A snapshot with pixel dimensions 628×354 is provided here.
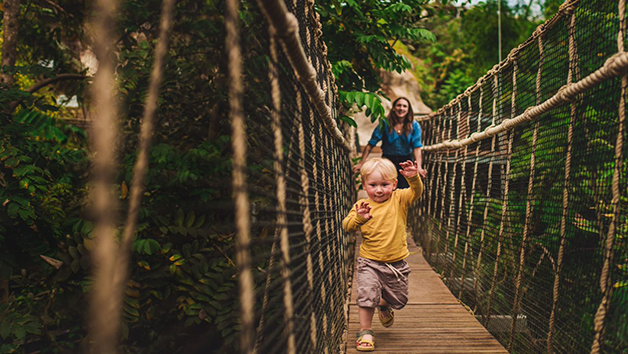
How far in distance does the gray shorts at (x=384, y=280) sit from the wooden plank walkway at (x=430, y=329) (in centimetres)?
19

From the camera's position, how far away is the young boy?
206 cm

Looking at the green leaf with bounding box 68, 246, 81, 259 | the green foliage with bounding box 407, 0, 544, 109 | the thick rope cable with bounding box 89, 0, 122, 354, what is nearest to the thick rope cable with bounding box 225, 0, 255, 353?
the thick rope cable with bounding box 89, 0, 122, 354

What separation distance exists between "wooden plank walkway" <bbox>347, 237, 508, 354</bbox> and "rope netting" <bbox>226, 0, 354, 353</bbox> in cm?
28

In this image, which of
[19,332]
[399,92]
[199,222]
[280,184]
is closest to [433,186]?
[199,222]

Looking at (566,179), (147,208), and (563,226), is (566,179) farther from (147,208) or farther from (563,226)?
(147,208)

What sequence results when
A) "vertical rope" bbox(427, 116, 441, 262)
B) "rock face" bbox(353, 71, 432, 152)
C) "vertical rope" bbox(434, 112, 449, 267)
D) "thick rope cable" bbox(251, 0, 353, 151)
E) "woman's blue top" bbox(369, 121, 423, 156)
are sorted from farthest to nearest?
"rock face" bbox(353, 71, 432, 152), "vertical rope" bbox(427, 116, 441, 262), "vertical rope" bbox(434, 112, 449, 267), "woman's blue top" bbox(369, 121, 423, 156), "thick rope cable" bbox(251, 0, 353, 151)

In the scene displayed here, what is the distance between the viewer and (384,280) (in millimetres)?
2129

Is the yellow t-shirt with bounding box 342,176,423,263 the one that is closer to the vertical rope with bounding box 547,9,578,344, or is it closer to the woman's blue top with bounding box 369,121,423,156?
the vertical rope with bounding box 547,9,578,344

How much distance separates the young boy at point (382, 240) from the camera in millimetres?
2062

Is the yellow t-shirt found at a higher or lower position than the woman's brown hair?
lower

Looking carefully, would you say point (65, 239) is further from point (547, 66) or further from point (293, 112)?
point (547, 66)

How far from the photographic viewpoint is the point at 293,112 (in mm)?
1125

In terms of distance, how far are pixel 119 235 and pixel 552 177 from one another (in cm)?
187

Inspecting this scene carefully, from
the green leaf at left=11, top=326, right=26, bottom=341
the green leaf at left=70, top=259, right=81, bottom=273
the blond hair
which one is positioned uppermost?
the blond hair
